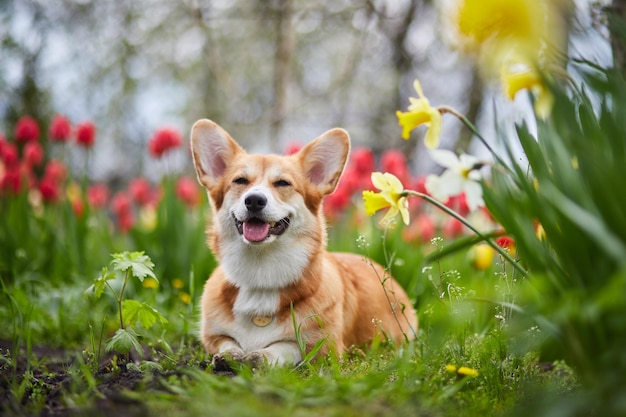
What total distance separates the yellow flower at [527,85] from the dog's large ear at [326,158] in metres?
1.23

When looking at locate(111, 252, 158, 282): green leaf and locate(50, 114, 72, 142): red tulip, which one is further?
locate(50, 114, 72, 142): red tulip

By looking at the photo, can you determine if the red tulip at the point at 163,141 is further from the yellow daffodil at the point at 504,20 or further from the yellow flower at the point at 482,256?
the yellow daffodil at the point at 504,20

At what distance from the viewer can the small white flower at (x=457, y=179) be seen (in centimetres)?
213

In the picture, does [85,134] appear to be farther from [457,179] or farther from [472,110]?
[472,110]

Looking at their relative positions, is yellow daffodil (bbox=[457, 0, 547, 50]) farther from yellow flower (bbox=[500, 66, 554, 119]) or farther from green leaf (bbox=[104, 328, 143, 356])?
green leaf (bbox=[104, 328, 143, 356])

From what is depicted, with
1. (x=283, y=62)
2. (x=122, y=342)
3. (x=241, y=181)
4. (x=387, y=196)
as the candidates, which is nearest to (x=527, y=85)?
(x=387, y=196)

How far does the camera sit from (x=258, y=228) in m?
2.95

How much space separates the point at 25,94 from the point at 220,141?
6.88 meters

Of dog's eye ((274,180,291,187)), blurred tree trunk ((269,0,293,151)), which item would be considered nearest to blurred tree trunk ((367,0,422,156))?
blurred tree trunk ((269,0,293,151))

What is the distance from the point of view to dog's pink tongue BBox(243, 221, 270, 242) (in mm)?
2910

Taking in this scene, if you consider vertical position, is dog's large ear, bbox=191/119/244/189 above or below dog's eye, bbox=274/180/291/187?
above

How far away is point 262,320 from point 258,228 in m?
0.42

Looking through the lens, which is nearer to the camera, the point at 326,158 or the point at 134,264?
the point at 134,264

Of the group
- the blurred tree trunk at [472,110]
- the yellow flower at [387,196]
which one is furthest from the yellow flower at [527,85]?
the blurred tree trunk at [472,110]
